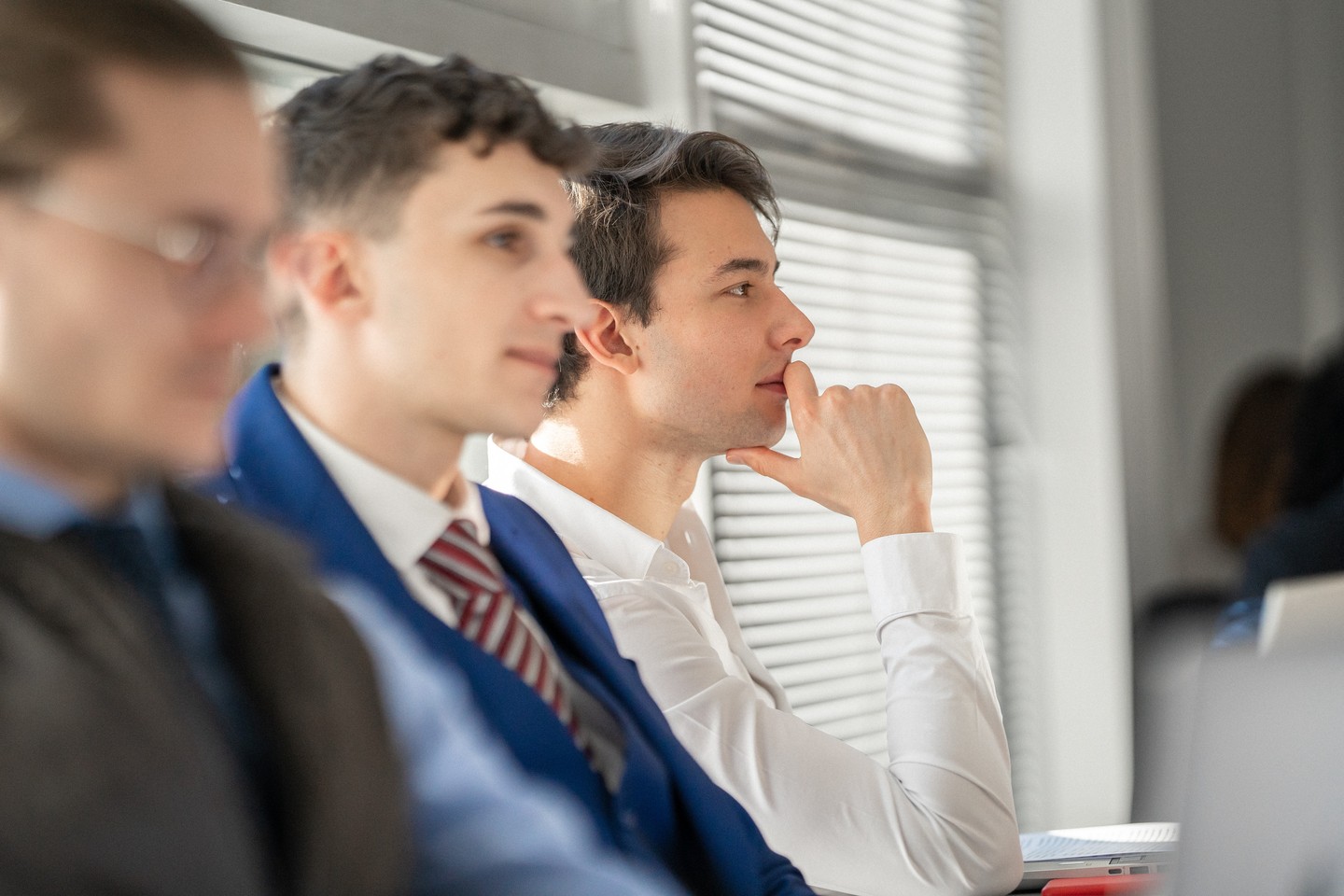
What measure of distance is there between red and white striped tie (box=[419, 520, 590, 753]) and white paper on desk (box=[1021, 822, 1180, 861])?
2.48 ft

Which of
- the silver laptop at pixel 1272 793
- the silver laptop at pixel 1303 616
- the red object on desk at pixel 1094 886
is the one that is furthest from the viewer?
the red object on desk at pixel 1094 886

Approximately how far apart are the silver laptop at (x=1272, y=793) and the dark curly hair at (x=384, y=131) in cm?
57

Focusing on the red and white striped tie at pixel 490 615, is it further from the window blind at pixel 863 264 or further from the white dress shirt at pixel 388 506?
the window blind at pixel 863 264

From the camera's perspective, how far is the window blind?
267cm

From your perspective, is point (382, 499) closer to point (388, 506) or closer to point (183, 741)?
point (388, 506)

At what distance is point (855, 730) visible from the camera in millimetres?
2918

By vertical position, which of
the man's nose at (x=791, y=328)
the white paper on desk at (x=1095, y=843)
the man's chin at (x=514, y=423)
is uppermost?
the man's nose at (x=791, y=328)

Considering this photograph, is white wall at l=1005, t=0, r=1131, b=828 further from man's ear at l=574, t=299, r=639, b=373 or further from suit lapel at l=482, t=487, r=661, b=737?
suit lapel at l=482, t=487, r=661, b=737

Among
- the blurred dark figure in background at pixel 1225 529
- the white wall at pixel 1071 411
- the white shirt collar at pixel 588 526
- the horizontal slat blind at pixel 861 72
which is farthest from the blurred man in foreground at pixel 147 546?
the white wall at pixel 1071 411

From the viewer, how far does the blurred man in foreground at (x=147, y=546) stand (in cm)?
52

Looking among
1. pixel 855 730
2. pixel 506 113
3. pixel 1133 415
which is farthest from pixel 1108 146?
pixel 506 113

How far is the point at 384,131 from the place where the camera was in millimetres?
817

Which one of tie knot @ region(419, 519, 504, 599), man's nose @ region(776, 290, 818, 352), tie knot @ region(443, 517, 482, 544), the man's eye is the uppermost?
man's nose @ region(776, 290, 818, 352)

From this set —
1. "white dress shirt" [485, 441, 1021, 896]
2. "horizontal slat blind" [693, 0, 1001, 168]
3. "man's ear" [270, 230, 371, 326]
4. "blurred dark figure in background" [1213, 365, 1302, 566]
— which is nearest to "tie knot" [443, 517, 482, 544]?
"man's ear" [270, 230, 371, 326]
